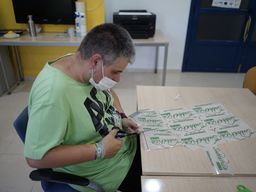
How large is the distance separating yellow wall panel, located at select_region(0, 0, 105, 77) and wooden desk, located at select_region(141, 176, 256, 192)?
257cm

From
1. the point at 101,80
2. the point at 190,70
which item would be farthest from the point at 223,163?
the point at 190,70

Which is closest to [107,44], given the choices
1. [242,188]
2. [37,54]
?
[242,188]

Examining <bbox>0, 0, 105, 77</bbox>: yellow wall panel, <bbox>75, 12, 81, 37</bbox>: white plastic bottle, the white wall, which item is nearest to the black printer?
<bbox>0, 0, 105, 77</bbox>: yellow wall panel

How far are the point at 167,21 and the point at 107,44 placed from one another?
9.35 feet

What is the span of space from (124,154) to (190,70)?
3020mm

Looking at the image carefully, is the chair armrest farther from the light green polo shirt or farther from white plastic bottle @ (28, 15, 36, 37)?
white plastic bottle @ (28, 15, 36, 37)

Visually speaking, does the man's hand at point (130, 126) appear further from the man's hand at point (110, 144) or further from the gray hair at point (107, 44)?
the gray hair at point (107, 44)

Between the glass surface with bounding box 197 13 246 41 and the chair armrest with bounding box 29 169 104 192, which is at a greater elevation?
the glass surface with bounding box 197 13 246 41

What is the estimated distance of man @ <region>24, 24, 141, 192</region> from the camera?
767 mm

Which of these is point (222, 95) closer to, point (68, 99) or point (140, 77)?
point (68, 99)

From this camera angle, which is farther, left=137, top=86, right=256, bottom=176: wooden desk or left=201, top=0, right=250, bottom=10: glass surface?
left=201, top=0, right=250, bottom=10: glass surface

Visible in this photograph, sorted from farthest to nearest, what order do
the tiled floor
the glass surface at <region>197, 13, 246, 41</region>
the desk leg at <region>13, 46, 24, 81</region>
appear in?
the glass surface at <region>197, 13, 246, 41</region>
the desk leg at <region>13, 46, 24, 81</region>
the tiled floor

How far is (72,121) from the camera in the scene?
857 millimetres

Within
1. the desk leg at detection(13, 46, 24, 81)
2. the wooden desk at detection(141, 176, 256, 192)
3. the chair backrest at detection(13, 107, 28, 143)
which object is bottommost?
the desk leg at detection(13, 46, 24, 81)
